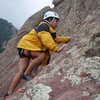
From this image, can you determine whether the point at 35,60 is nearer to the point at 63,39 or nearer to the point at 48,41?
the point at 48,41

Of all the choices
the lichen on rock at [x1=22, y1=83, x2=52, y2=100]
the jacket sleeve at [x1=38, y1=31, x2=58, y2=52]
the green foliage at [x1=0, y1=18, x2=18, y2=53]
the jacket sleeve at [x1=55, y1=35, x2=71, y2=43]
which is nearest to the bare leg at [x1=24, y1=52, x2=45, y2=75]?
the jacket sleeve at [x1=38, y1=31, x2=58, y2=52]

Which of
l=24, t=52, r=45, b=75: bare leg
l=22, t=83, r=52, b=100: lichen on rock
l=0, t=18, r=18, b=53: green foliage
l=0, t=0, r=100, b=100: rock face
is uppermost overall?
l=22, t=83, r=52, b=100: lichen on rock

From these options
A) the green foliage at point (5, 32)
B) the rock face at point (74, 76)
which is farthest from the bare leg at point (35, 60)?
the green foliage at point (5, 32)

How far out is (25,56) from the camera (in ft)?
29.6

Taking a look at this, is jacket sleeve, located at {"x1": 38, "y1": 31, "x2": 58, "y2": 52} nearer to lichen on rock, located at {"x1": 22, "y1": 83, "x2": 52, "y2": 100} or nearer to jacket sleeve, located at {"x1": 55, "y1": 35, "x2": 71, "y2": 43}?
jacket sleeve, located at {"x1": 55, "y1": 35, "x2": 71, "y2": 43}

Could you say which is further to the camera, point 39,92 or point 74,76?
point 74,76

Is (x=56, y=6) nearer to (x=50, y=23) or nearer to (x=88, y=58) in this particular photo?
(x=50, y=23)

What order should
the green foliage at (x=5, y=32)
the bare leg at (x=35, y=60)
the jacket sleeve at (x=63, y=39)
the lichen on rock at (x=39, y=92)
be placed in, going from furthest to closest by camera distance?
the green foliage at (x=5, y=32) < the jacket sleeve at (x=63, y=39) < the bare leg at (x=35, y=60) < the lichen on rock at (x=39, y=92)

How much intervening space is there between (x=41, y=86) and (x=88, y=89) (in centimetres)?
120

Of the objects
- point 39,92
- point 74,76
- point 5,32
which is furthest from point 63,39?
point 5,32

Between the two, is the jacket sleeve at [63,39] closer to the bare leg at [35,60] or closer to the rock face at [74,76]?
the bare leg at [35,60]

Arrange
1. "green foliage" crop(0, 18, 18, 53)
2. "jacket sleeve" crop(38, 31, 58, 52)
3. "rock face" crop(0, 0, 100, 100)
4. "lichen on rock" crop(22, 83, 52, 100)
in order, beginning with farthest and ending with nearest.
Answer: "green foliage" crop(0, 18, 18, 53) < "jacket sleeve" crop(38, 31, 58, 52) < "lichen on rock" crop(22, 83, 52, 100) < "rock face" crop(0, 0, 100, 100)

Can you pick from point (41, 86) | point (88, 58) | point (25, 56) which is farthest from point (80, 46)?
point (25, 56)

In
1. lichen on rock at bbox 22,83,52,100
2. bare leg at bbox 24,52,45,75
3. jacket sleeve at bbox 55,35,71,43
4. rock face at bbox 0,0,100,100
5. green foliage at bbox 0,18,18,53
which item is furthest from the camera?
green foliage at bbox 0,18,18,53
